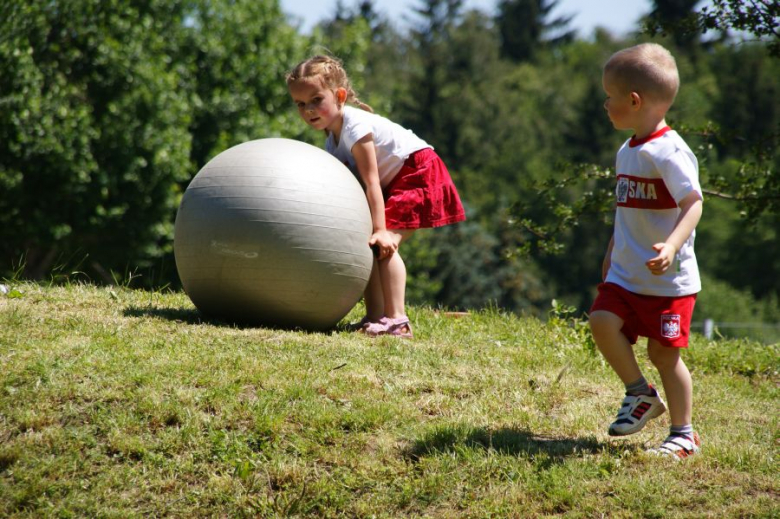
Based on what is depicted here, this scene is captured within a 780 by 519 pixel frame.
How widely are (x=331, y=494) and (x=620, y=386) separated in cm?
275

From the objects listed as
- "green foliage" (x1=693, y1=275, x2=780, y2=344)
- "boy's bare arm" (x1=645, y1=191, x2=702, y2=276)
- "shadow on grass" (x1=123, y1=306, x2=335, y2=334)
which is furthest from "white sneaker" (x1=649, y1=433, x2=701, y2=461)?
"green foliage" (x1=693, y1=275, x2=780, y2=344)

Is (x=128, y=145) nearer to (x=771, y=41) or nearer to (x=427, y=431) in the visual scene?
(x=771, y=41)

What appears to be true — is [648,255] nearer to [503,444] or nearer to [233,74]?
[503,444]

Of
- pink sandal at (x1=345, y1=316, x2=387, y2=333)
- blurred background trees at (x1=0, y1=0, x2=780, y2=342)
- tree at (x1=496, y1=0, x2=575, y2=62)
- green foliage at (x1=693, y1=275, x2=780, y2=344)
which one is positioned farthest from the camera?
tree at (x1=496, y1=0, x2=575, y2=62)

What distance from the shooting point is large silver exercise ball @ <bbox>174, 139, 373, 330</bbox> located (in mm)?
5969

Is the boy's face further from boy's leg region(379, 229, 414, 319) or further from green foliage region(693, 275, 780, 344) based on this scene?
green foliage region(693, 275, 780, 344)

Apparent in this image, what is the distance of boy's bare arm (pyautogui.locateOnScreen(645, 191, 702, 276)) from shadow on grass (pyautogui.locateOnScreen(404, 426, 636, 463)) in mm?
1119

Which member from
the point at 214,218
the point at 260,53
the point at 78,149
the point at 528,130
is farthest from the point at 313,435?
the point at 528,130

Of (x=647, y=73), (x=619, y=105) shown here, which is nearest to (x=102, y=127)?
(x=619, y=105)

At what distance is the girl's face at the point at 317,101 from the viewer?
6.57 metres

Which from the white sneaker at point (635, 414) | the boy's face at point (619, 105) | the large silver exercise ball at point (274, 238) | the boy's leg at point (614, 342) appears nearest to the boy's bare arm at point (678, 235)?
the boy's leg at point (614, 342)

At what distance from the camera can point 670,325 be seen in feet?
14.8

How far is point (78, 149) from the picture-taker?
59.1 ft

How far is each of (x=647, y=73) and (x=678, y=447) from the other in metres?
2.01
